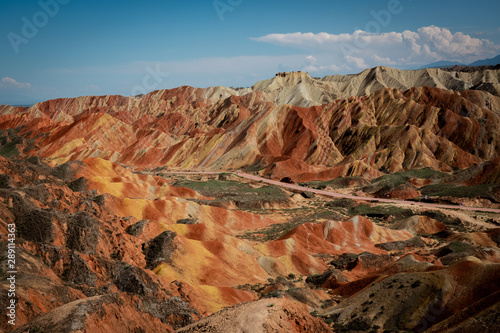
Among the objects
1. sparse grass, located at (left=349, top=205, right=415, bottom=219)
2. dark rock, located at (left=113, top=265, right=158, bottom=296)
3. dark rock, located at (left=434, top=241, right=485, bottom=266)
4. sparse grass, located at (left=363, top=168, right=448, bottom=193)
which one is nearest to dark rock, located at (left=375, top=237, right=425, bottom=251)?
dark rock, located at (left=434, top=241, right=485, bottom=266)

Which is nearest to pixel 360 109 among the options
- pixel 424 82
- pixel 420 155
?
pixel 420 155

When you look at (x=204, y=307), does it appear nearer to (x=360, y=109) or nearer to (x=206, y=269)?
(x=206, y=269)

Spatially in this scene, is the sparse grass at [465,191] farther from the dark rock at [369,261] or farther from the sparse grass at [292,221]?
the dark rock at [369,261]

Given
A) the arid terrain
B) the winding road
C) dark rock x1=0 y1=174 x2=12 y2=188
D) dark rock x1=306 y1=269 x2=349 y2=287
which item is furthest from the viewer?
the winding road

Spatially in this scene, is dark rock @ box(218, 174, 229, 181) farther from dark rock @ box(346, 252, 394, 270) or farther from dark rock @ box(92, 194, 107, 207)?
dark rock @ box(346, 252, 394, 270)

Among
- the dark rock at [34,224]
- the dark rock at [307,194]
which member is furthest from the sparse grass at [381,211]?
the dark rock at [34,224]

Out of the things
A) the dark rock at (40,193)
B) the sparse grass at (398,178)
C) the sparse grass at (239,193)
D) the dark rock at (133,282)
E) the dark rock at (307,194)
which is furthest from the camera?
the sparse grass at (398,178)
